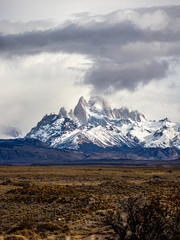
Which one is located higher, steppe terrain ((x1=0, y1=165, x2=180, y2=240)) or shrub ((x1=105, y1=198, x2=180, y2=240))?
shrub ((x1=105, y1=198, x2=180, y2=240))

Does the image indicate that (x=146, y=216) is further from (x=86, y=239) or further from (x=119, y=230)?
(x=86, y=239)

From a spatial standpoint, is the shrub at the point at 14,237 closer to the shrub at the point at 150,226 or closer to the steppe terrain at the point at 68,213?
the steppe terrain at the point at 68,213

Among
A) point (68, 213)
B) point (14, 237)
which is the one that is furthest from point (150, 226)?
point (68, 213)

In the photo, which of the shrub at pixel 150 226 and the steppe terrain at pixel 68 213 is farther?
the steppe terrain at pixel 68 213

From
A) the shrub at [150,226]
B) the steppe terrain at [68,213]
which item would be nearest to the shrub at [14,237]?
the steppe terrain at [68,213]

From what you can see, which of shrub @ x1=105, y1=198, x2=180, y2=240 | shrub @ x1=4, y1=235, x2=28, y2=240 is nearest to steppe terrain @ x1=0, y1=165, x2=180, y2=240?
shrub @ x1=4, y1=235, x2=28, y2=240

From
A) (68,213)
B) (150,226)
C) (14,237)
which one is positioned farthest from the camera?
(68,213)

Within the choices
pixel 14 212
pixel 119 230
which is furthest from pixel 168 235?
pixel 14 212

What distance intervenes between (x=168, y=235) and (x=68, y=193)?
29300 mm

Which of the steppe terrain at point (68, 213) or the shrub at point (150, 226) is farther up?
the shrub at point (150, 226)

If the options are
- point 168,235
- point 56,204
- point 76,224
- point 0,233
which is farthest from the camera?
point 56,204

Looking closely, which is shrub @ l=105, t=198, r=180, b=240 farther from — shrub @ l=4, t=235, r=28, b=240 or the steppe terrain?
shrub @ l=4, t=235, r=28, b=240

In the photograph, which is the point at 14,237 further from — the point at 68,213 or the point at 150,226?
the point at 68,213

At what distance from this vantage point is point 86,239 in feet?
83.4
